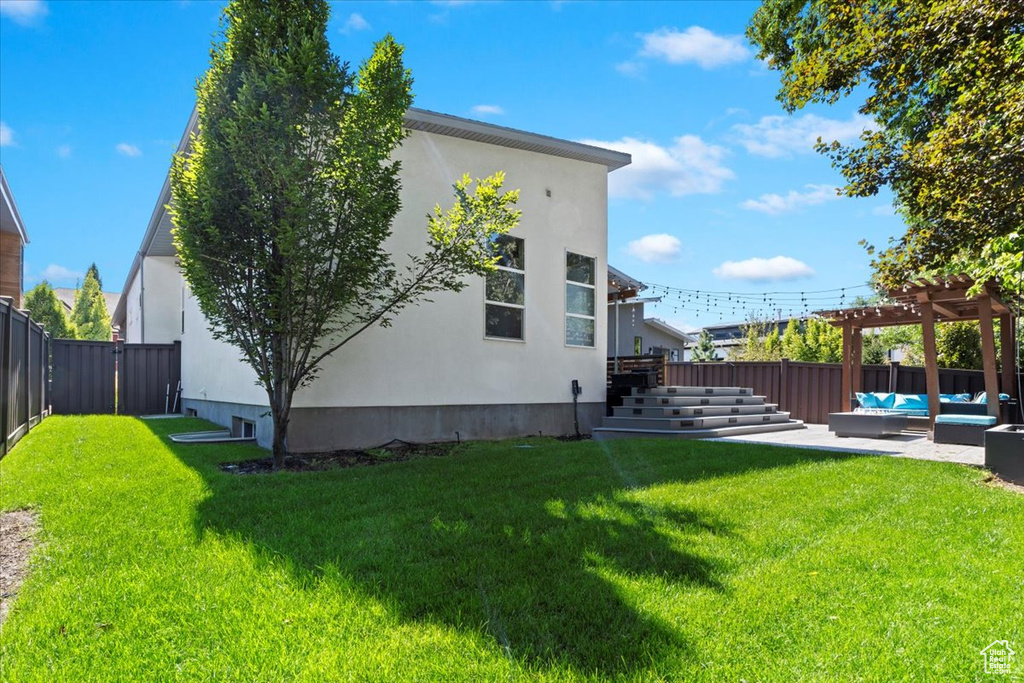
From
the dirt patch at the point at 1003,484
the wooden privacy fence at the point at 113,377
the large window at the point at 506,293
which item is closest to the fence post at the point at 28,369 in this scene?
the wooden privacy fence at the point at 113,377

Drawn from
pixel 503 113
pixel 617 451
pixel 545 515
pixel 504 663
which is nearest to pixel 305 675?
pixel 504 663

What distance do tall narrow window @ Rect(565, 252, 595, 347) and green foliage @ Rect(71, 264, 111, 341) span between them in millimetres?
31880

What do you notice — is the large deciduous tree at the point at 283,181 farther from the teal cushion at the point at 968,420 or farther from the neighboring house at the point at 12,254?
the neighboring house at the point at 12,254

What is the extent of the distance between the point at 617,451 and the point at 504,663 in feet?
18.1

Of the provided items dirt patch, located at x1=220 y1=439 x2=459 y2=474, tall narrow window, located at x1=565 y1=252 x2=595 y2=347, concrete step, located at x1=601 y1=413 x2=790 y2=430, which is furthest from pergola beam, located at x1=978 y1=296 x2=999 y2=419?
dirt patch, located at x1=220 y1=439 x2=459 y2=474

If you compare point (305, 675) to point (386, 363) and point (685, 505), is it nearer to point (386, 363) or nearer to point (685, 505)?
point (685, 505)

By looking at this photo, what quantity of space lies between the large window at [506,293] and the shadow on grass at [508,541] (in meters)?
3.26

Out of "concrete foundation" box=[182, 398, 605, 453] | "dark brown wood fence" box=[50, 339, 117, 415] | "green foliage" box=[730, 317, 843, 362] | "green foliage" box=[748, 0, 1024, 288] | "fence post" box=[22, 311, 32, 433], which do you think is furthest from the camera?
"green foliage" box=[730, 317, 843, 362]

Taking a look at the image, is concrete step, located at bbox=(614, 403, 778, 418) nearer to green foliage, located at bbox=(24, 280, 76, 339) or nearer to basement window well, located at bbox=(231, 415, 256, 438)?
basement window well, located at bbox=(231, 415, 256, 438)

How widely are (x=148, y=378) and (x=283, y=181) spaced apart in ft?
37.5

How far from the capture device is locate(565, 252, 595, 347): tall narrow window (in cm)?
1051

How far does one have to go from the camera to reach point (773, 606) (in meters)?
2.88

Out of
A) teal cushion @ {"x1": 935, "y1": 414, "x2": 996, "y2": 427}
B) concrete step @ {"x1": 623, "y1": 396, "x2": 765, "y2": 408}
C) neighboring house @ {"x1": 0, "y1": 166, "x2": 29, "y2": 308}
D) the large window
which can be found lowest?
teal cushion @ {"x1": 935, "y1": 414, "x2": 996, "y2": 427}

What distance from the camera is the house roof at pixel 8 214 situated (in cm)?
1224
